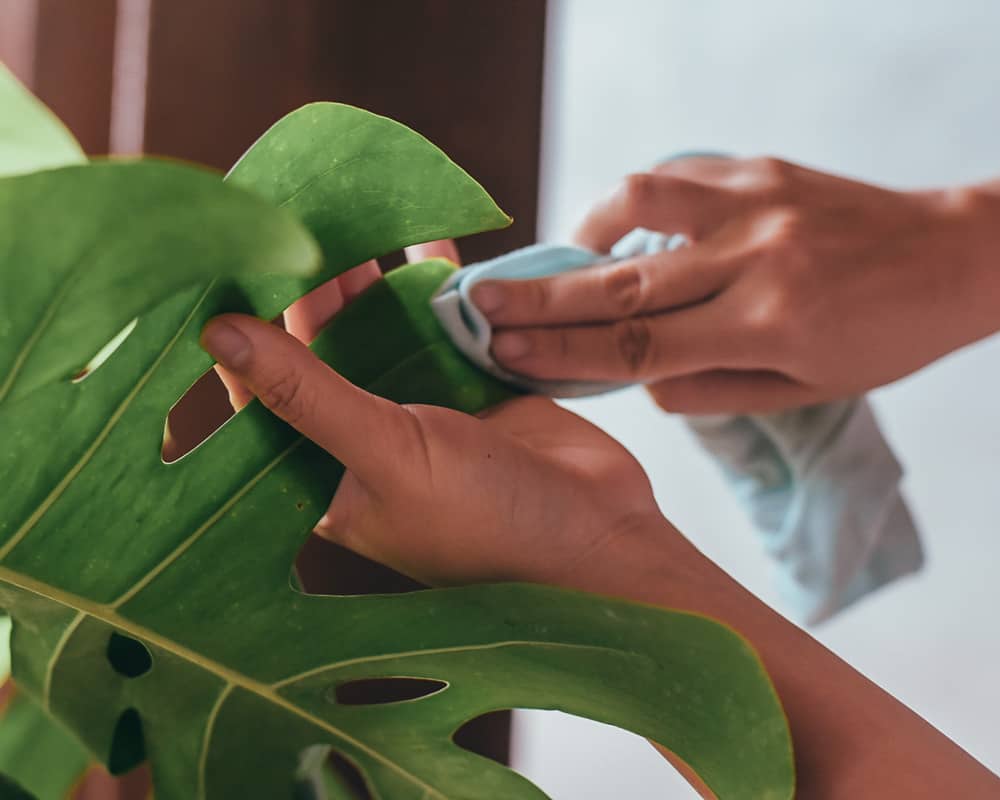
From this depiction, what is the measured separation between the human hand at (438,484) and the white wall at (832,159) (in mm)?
737

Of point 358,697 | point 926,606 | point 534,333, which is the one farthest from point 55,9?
point 926,606

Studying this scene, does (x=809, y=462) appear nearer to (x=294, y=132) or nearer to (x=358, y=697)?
(x=358, y=697)

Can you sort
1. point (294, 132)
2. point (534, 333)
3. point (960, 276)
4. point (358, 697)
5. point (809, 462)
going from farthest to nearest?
point (358, 697) < point (809, 462) < point (960, 276) < point (534, 333) < point (294, 132)

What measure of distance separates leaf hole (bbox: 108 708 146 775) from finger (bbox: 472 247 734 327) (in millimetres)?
275

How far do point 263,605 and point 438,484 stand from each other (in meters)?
0.08

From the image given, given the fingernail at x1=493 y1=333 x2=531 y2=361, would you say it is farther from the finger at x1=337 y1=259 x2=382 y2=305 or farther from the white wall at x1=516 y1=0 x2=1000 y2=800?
the white wall at x1=516 y1=0 x2=1000 y2=800

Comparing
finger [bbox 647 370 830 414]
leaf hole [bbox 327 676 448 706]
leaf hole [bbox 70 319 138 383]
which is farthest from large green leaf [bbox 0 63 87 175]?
leaf hole [bbox 327 676 448 706]

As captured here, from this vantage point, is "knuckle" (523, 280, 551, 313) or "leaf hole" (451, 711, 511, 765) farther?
"leaf hole" (451, 711, 511, 765)

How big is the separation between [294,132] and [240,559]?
0.16m

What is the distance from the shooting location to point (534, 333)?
0.59 metres

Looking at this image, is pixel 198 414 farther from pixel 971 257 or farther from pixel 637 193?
pixel 971 257

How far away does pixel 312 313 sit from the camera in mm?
503

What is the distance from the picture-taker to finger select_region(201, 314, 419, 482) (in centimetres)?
37

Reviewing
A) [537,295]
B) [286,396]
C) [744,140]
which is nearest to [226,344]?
[286,396]
